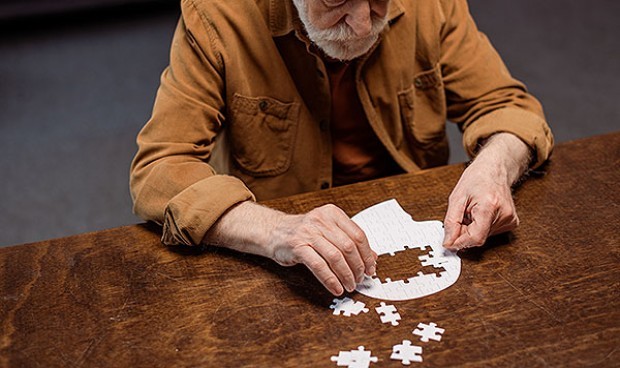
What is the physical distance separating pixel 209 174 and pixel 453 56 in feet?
2.98

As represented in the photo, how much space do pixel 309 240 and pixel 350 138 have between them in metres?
0.82

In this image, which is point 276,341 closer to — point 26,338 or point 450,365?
point 450,365

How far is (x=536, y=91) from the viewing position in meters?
4.91

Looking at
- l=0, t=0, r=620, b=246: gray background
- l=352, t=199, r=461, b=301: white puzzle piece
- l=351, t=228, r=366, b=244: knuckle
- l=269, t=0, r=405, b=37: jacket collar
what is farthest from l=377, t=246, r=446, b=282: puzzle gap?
l=0, t=0, r=620, b=246: gray background

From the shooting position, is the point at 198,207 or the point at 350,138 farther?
the point at 350,138

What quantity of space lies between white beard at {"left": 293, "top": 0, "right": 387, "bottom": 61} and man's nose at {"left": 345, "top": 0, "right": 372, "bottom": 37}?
0.02 m

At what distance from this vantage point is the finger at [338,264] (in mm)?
1668

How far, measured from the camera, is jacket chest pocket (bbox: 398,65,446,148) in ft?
7.84

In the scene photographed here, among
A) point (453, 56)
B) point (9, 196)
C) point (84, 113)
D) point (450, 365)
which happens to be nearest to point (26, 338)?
point (450, 365)

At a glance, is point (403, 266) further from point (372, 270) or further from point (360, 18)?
point (360, 18)

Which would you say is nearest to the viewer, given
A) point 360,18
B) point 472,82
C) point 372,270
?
point 372,270

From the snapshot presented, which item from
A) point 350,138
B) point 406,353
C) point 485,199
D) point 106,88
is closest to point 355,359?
point 406,353

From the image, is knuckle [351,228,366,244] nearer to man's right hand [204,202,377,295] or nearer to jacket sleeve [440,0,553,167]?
man's right hand [204,202,377,295]

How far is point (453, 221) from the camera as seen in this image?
1834 millimetres
